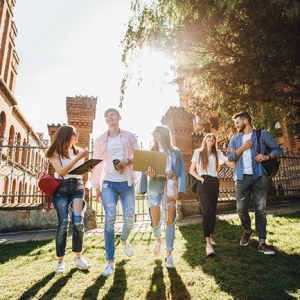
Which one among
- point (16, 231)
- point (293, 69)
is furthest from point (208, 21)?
point (16, 231)

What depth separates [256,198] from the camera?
12.0 feet

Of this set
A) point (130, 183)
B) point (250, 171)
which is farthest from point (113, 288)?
point (250, 171)

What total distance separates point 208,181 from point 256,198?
2.60ft

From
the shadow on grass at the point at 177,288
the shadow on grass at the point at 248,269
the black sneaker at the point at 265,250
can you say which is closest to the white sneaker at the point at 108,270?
the shadow on grass at the point at 177,288

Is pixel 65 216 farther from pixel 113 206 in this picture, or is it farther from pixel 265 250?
pixel 265 250

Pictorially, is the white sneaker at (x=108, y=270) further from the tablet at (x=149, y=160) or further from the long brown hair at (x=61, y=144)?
the long brown hair at (x=61, y=144)

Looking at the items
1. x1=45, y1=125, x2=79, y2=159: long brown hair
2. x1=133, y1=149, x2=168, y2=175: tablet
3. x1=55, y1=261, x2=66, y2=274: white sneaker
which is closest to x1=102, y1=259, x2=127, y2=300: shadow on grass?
x1=55, y1=261, x2=66, y2=274: white sneaker

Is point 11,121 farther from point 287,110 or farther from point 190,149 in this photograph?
point 287,110

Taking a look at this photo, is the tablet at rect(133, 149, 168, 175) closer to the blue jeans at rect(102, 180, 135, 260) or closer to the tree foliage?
the blue jeans at rect(102, 180, 135, 260)

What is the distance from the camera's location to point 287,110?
19.4ft

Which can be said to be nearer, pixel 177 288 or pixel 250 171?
pixel 177 288

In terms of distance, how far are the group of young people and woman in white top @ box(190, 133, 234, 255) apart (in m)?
0.02

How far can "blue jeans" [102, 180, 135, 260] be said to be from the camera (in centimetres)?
295

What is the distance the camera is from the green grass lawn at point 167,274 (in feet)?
7.55
